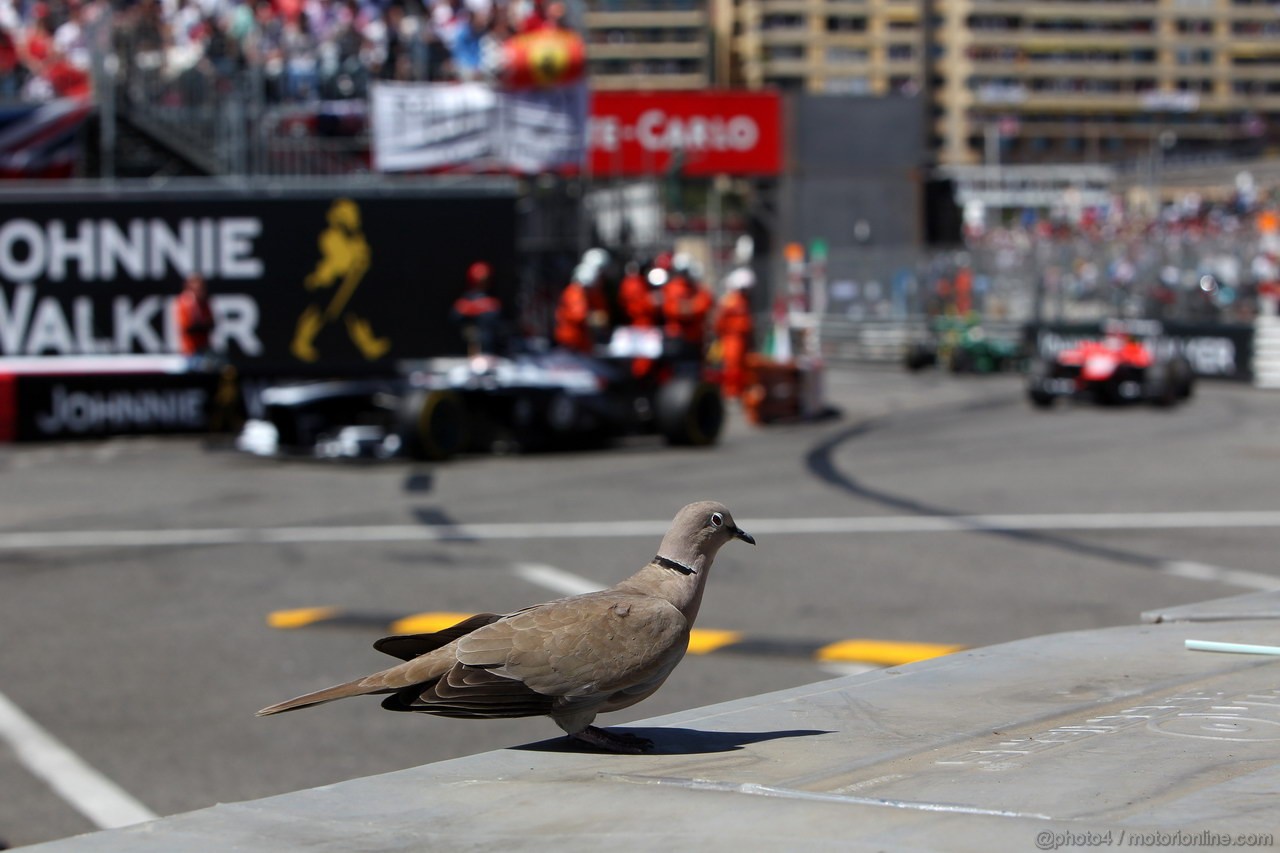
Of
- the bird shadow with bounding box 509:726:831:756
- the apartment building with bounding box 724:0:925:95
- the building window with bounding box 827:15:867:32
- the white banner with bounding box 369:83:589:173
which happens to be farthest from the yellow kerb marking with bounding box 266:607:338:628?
the building window with bounding box 827:15:867:32

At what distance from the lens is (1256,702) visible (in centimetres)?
303

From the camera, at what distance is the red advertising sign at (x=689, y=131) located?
44.9 m

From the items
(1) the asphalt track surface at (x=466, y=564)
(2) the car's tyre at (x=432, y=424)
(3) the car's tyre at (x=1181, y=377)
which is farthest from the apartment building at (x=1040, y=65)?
(2) the car's tyre at (x=432, y=424)

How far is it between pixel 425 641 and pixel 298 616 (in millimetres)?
6320

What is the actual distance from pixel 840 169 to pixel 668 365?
30968mm

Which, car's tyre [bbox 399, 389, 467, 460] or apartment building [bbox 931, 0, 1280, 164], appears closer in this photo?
car's tyre [bbox 399, 389, 467, 460]

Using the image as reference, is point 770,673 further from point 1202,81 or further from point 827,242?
point 827,242

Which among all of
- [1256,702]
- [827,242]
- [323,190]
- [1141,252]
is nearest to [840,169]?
[827,242]

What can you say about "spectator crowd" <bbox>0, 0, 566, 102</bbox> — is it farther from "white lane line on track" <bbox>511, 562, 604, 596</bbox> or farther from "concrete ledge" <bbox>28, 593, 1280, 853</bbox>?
"concrete ledge" <bbox>28, 593, 1280, 853</bbox>

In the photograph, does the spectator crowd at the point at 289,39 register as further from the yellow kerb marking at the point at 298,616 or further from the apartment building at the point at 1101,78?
the yellow kerb marking at the point at 298,616

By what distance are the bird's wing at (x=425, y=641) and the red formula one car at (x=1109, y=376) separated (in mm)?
21239

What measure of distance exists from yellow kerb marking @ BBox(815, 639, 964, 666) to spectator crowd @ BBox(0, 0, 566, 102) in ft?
70.0

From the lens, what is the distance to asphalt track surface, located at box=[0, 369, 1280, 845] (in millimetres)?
6648

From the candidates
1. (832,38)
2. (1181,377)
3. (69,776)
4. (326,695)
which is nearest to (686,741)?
(326,695)
